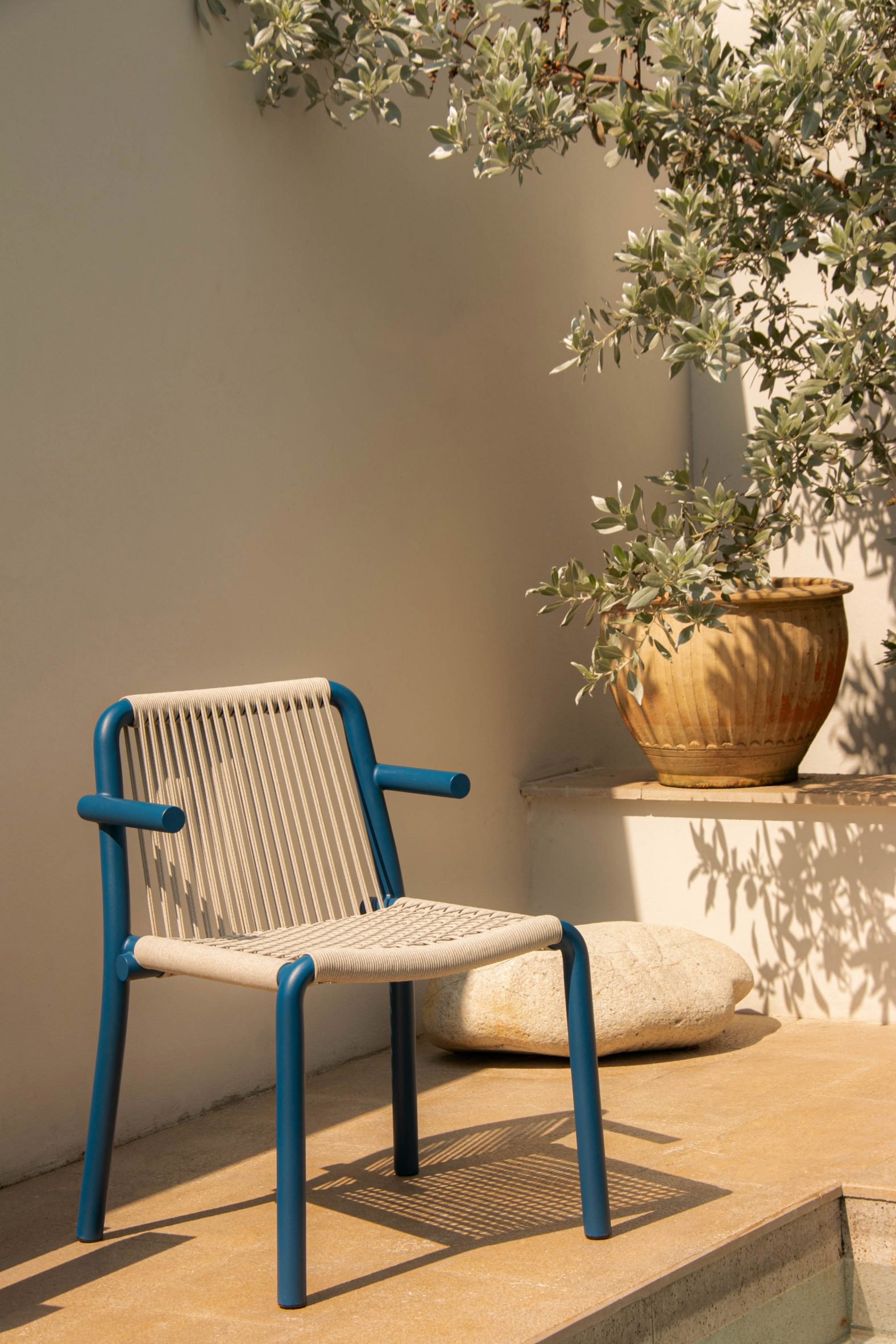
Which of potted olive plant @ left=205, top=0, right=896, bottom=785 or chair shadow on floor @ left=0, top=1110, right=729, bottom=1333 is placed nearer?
chair shadow on floor @ left=0, top=1110, right=729, bottom=1333

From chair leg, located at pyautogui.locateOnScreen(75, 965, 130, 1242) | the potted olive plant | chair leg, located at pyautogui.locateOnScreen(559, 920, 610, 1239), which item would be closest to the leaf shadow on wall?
the potted olive plant

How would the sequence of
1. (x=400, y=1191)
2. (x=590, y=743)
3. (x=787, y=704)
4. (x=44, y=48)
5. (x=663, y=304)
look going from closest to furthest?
(x=400, y=1191)
(x=44, y=48)
(x=663, y=304)
(x=787, y=704)
(x=590, y=743)

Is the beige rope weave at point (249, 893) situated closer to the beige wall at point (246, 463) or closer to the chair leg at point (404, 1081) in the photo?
the chair leg at point (404, 1081)

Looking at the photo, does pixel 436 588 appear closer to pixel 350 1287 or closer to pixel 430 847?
pixel 430 847

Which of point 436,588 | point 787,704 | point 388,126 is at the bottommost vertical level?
point 787,704

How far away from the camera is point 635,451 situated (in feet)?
12.8

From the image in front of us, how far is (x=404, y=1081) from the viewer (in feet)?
7.09

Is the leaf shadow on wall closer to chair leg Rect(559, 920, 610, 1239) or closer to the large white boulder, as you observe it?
the large white boulder

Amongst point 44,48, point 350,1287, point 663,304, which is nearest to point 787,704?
point 663,304

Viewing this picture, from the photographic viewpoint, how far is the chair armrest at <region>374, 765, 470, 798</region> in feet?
6.64

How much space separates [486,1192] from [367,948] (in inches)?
22.6

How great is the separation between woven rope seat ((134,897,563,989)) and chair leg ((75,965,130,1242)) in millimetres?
89

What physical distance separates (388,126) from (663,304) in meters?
0.97

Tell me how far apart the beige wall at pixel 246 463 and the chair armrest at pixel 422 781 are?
56 centimetres
